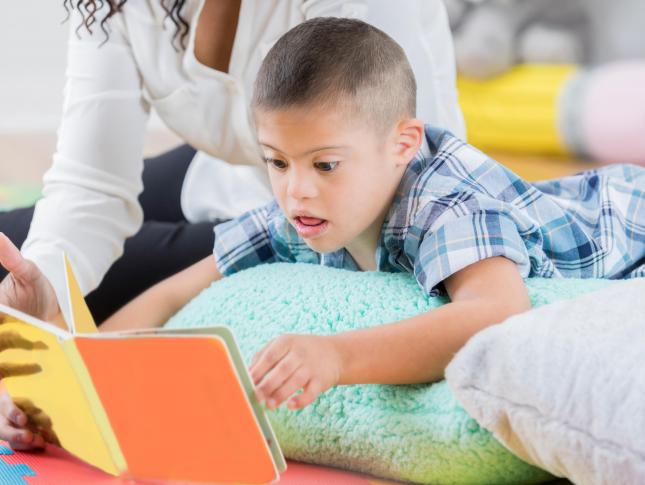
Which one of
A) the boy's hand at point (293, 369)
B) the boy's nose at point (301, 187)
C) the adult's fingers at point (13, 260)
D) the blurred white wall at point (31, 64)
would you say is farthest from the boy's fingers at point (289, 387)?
the blurred white wall at point (31, 64)

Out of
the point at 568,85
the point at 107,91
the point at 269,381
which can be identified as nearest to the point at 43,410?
the point at 269,381

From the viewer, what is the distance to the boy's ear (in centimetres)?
88

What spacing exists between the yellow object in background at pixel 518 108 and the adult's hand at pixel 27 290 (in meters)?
1.75

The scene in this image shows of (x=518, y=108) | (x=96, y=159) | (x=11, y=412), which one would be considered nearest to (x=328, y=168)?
(x=11, y=412)

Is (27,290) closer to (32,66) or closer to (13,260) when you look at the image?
(13,260)

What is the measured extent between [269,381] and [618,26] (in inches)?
88.9

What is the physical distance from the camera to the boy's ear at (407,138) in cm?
88

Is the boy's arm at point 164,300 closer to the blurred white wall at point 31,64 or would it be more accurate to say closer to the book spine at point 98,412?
the book spine at point 98,412

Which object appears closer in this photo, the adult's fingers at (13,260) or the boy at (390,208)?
the boy at (390,208)

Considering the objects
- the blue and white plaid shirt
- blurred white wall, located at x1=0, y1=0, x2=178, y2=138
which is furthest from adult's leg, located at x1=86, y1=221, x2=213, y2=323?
blurred white wall, located at x1=0, y1=0, x2=178, y2=138

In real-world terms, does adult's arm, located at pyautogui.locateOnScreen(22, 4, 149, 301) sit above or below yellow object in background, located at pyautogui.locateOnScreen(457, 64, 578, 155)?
above

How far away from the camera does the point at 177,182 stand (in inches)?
61.1

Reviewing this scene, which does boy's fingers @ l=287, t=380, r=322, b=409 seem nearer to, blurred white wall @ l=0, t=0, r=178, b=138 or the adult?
the adult

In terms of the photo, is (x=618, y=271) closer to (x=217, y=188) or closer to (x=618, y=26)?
(x=217, y=188)
